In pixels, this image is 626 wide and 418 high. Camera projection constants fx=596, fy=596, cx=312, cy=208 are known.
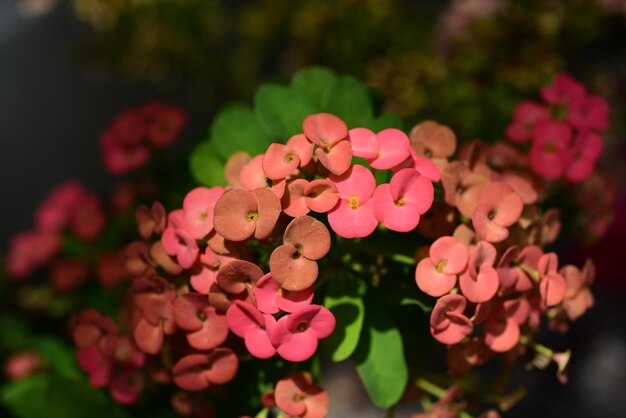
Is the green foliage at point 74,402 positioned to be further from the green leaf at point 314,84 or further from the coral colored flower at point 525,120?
the coral colored flower at point 525,120

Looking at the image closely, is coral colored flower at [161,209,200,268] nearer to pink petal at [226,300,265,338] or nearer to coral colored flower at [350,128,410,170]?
pink petal at [226,300,265,338]

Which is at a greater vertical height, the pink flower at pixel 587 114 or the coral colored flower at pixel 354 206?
the pink flower at pixel 587 114

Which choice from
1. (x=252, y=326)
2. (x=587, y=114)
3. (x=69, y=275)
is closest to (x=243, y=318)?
(x=252, y=326)

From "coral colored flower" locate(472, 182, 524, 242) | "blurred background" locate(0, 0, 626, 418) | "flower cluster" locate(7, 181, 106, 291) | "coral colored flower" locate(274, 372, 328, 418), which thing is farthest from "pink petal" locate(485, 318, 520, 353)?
"flower cluster" locate(7, 181, 106, 291)

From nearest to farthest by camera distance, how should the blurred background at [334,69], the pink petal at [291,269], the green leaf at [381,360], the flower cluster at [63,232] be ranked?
the pink petal at [291,269]
the green leaf at [381,360]
the flower cluster at [63,232]
the blurred background at [334,69]

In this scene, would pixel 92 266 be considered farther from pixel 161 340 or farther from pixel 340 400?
pixel 340 400

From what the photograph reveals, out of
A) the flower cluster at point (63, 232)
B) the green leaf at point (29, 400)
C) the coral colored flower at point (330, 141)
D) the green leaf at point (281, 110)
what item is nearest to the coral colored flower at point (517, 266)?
the coral colored flower at point (330, 141)
